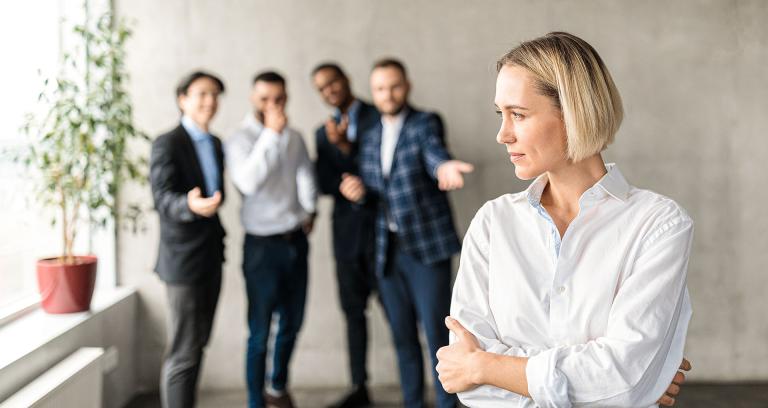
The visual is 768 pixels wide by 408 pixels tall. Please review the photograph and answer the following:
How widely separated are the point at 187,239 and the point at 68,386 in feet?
2.39

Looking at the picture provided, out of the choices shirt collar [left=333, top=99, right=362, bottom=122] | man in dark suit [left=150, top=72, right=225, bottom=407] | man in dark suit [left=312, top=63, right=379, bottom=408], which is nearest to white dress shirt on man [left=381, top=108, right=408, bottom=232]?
man in dark suit [left=312, top=63, right=379, bottom=408]

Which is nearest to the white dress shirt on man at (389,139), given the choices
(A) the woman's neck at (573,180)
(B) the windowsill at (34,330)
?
(B) the windowsill at (34,330)

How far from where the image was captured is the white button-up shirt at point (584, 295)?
3.71 ft

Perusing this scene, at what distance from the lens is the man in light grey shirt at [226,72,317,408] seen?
303 cm

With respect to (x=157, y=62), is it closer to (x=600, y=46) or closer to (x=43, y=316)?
(x=43, y=316)

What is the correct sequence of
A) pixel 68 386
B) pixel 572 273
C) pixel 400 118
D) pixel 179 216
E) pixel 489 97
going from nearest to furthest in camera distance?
pixel 572 273, pixel 68 386, pixel 179 216, pixel 400 118, pixel 489 97

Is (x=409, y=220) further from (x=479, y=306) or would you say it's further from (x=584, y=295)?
(x=584, y=295)

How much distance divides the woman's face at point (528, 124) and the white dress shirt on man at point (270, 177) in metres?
1.89

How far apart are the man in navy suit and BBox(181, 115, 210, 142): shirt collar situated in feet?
2.21

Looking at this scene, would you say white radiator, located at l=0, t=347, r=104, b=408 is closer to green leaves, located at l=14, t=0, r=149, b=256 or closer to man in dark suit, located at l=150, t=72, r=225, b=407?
man in dark suit, located at l=150, t=72, r=225, b=407

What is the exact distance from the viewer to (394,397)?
3.67 metres

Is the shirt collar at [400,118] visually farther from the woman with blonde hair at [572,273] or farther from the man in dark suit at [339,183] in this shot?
the woman with blonde hair at [572,273]

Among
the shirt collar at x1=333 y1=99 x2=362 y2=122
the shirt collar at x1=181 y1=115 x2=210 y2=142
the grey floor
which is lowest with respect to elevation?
the grey floor

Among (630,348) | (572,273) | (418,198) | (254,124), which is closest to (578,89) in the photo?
(572,273)
